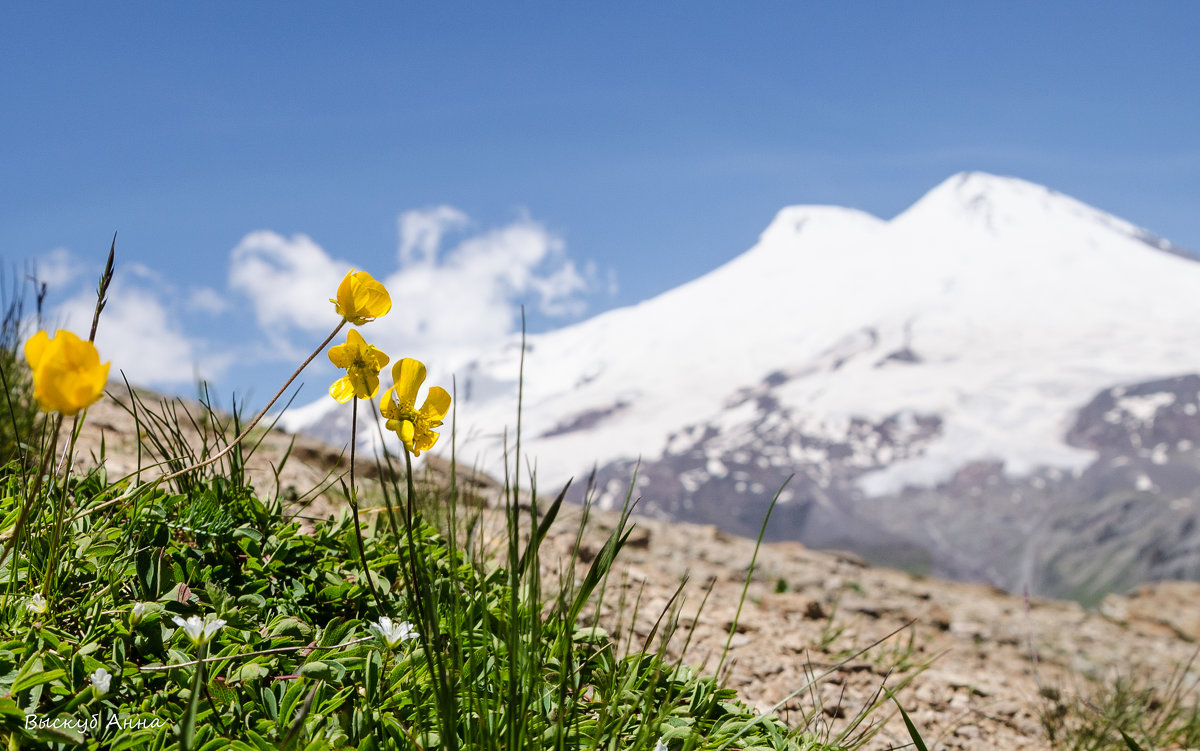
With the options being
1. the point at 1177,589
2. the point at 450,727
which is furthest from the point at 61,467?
the point at 1177,589

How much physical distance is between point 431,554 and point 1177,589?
369 inches

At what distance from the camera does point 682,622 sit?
2812 mm

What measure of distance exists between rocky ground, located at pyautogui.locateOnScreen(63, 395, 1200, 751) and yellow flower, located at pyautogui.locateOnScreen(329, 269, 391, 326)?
22.4 inches

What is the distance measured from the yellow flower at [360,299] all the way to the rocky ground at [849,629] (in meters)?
0.57

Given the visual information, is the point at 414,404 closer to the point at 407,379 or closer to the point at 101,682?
the point at 407,379

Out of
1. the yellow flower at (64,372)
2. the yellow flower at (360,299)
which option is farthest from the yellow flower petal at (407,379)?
the yellow flower at (64,372)

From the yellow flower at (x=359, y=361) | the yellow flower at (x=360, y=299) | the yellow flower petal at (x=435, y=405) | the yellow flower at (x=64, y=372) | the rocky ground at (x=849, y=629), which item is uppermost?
the yellow flower at (x=360, y=299)

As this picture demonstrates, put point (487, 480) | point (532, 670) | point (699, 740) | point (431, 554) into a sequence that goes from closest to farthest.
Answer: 1. point (532, 670)
2. point (699, 740)
3. point (431, 554)
4. point (487, 480)

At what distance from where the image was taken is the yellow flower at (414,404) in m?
1.39

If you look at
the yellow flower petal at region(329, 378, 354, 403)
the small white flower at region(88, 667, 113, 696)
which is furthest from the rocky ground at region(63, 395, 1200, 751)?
the small white flower at region(88, 667, 113, 696)

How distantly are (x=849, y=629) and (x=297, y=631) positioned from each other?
275 cm

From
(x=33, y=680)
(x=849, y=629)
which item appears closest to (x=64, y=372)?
(x=33, y=680)

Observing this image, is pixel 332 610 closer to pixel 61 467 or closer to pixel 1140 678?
pixel 61 467

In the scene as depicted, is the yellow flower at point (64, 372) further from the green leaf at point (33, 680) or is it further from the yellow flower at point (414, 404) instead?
the green leaf at point (33, 680)
